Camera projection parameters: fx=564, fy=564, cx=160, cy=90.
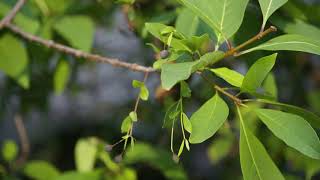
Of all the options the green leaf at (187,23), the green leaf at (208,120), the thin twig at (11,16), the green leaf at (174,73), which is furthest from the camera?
the thin twig at (11,16)

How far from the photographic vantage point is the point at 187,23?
3.66 feet

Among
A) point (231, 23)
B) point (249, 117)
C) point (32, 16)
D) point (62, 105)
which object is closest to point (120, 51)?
point (62, 105)

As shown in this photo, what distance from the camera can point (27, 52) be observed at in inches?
54.7

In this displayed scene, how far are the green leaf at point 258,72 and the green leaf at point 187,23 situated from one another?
271 millimetres

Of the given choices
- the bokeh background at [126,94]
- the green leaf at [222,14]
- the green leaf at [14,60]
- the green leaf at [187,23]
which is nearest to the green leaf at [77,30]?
the bokeh background at [126,94]

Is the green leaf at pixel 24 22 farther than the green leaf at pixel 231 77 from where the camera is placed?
Yes

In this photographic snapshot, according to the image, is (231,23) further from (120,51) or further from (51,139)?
(51,139)

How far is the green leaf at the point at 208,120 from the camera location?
80 cm

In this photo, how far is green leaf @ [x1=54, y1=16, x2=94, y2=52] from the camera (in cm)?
132

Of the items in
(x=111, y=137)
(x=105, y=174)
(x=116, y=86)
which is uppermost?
(x=105, y=174)

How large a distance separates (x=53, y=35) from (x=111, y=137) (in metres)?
0.81

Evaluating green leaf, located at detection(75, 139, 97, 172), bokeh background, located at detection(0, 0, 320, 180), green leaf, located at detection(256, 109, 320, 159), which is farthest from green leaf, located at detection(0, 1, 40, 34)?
green leaf, located at detection(256, 109, 320, 159)

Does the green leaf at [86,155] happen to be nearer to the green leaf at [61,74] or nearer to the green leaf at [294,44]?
the green leaf at [61,74]

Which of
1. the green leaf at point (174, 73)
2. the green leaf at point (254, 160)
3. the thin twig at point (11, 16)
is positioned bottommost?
the thin twig at point (11, 16)
